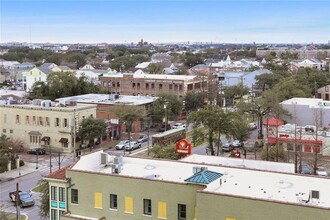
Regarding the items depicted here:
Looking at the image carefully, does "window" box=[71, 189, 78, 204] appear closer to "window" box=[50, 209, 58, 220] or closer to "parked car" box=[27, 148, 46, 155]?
"window" box=[50, 209, 58, 220]

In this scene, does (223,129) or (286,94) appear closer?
(223,129)

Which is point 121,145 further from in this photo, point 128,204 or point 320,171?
point 128,204

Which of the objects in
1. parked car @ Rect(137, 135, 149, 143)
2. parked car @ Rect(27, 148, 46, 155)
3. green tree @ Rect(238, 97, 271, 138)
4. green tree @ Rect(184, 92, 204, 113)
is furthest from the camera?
green tree @ Rect(184, 92, 204, 113)

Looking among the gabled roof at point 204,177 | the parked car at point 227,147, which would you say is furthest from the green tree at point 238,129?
the gabled roof at point 204,177

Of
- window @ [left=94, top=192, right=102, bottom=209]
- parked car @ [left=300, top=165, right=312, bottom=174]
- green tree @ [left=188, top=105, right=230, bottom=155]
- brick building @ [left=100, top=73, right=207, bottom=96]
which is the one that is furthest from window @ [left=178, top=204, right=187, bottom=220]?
brick building @ [left=100, top=73, right=207, bottom=96]

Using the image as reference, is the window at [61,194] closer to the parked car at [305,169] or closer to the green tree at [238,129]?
the parked car at [305,169]

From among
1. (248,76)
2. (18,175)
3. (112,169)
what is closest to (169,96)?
(18,175)

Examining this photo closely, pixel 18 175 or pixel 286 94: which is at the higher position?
pixel 286 94

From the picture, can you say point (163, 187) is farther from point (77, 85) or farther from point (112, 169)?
point (77, 85)
